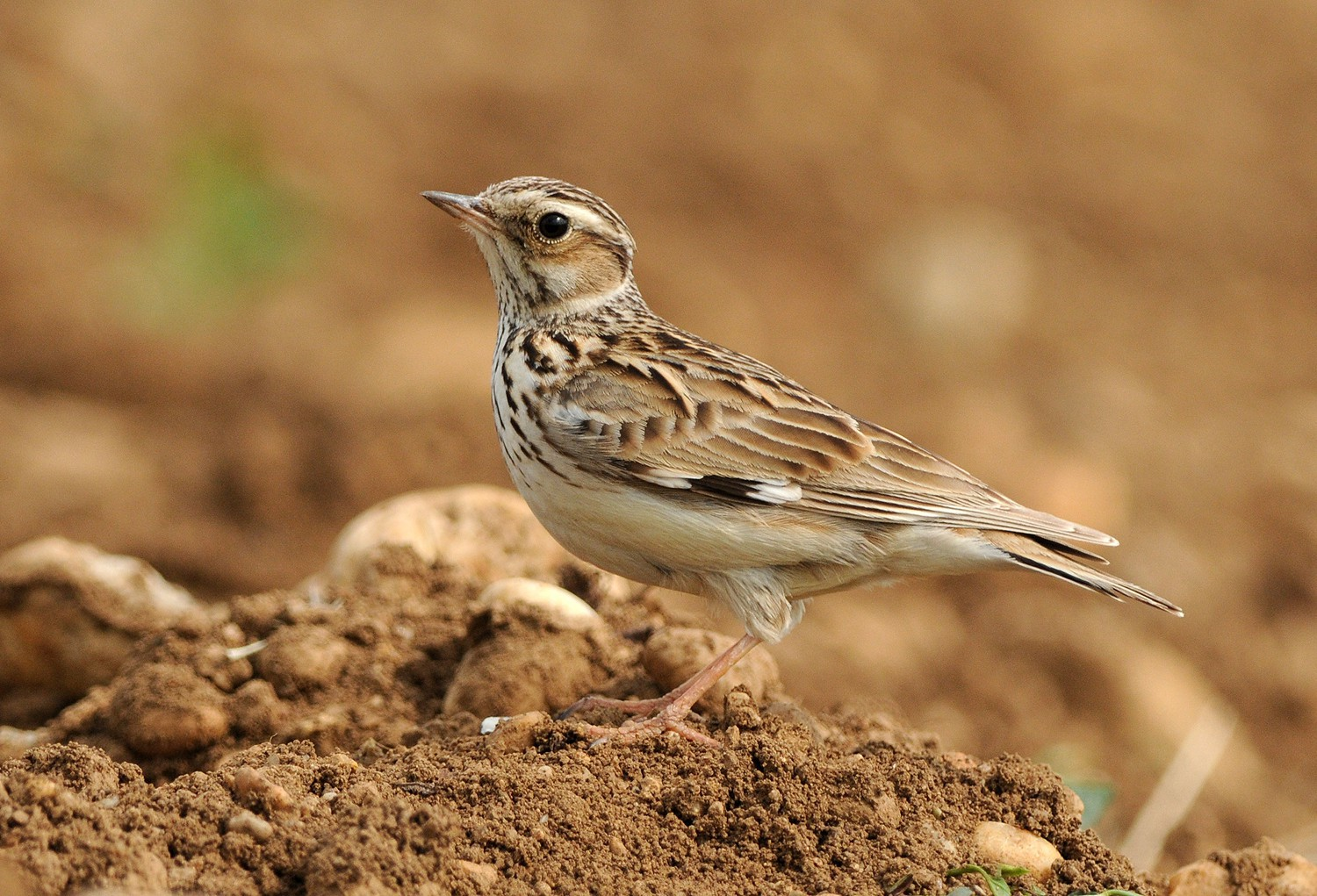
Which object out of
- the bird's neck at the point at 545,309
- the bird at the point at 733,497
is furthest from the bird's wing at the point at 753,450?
the bird's neck at the point at 545,309

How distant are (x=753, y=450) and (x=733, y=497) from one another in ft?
0.79

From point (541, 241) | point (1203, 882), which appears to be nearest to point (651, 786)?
point (1203, 882)

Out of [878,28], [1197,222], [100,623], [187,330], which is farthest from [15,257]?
[1197,222]

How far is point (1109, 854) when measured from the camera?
479 centimetres

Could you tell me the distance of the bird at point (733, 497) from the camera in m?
5.60

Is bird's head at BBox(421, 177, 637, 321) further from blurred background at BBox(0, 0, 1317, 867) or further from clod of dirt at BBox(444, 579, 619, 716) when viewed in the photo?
blurred background at BBox(0, 0, 1317, 867)

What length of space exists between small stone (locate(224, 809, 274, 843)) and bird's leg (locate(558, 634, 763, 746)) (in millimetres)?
1363

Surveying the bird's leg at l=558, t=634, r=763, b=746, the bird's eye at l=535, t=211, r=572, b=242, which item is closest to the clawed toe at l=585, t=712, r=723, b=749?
the bird's leg at l=558, t=634, r=763, b=746

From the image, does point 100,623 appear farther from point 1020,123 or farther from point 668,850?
point 1020,123

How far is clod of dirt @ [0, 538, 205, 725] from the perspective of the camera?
21.7ft

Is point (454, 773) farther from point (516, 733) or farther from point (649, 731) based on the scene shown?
point (649, 731)

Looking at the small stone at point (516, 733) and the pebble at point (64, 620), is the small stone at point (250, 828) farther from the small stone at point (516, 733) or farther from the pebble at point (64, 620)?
the pebble at point (64, 620)

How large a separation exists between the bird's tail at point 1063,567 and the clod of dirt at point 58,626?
3.38 m

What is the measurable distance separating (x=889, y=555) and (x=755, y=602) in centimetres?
55
